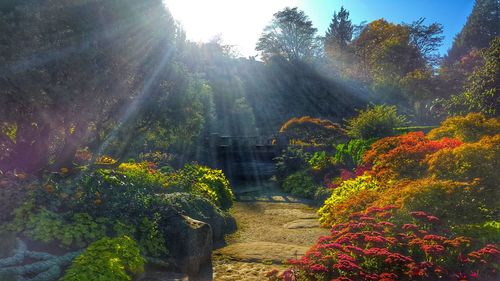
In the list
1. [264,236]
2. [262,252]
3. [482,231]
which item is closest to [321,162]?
[264,236]

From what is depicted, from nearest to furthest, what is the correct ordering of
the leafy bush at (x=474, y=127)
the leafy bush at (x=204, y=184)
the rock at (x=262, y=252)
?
the rock at (x=262, y=252) → the leafy bush at (x=204, y=184) → the leafy bush at (x=474, y=127)

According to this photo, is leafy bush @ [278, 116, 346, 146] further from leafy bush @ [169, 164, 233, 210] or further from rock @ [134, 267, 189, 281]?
rock @ [134, 267, 189, 281]

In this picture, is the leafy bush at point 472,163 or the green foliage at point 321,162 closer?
the leafy bush at point 472,163

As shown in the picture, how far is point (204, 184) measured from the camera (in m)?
12.4

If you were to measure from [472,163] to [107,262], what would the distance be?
7434 millimetres

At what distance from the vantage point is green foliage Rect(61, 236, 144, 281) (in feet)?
14.7

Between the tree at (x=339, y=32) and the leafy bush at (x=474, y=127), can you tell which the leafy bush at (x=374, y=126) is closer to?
the leafy bush at (x=474, y=127)

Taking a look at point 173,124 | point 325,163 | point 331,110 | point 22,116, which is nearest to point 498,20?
point 331,110

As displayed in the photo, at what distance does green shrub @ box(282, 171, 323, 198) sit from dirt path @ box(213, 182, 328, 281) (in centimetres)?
72

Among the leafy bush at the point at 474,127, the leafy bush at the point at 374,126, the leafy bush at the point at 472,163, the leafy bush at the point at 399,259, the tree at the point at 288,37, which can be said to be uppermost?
the tree at the point at 288,37

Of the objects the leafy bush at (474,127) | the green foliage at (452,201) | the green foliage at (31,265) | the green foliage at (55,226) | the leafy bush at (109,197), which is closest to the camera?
the green foliage at (31,265)

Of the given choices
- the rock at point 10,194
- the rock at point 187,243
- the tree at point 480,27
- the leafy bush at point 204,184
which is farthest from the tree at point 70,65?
the tree at point 480,27

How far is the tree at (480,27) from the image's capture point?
6638 centimetres

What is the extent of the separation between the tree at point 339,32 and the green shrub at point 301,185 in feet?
189
